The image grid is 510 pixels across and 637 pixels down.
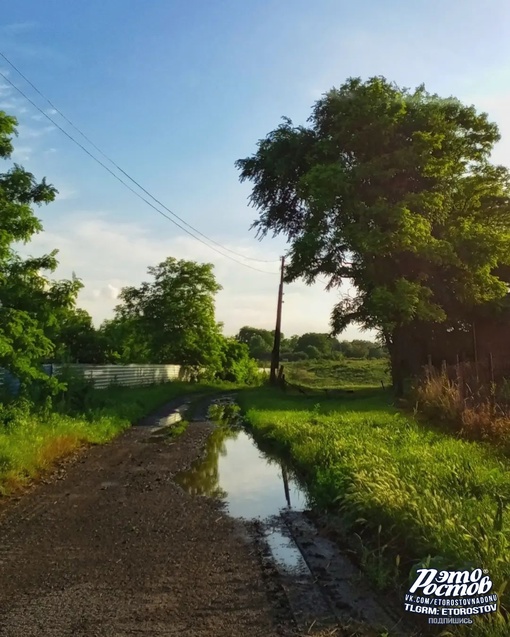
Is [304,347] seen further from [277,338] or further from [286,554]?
[286,554]

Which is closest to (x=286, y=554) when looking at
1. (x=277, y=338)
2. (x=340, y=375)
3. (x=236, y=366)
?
(x=277, y=338)

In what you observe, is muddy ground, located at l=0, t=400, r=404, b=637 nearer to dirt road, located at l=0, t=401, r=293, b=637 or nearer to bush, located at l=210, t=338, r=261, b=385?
dirt road, located at l=0, t=401, r=293, b=637

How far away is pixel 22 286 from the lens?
12.4 meters

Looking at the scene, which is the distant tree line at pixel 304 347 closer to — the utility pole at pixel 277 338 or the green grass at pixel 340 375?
the green grass at pixel 340 375

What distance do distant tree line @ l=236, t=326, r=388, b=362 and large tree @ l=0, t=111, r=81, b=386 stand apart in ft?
310

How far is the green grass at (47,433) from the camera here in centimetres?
1020

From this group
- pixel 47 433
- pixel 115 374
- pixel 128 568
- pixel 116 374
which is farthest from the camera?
pixel 116 374

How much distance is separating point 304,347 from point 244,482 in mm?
115014

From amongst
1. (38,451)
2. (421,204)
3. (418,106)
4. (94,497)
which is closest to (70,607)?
(94,497)

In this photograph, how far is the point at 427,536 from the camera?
18.1ft

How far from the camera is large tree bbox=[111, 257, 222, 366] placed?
167ft

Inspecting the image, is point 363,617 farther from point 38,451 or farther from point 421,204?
point 421,204

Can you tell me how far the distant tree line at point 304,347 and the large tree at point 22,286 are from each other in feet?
310

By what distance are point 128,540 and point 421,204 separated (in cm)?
2096
